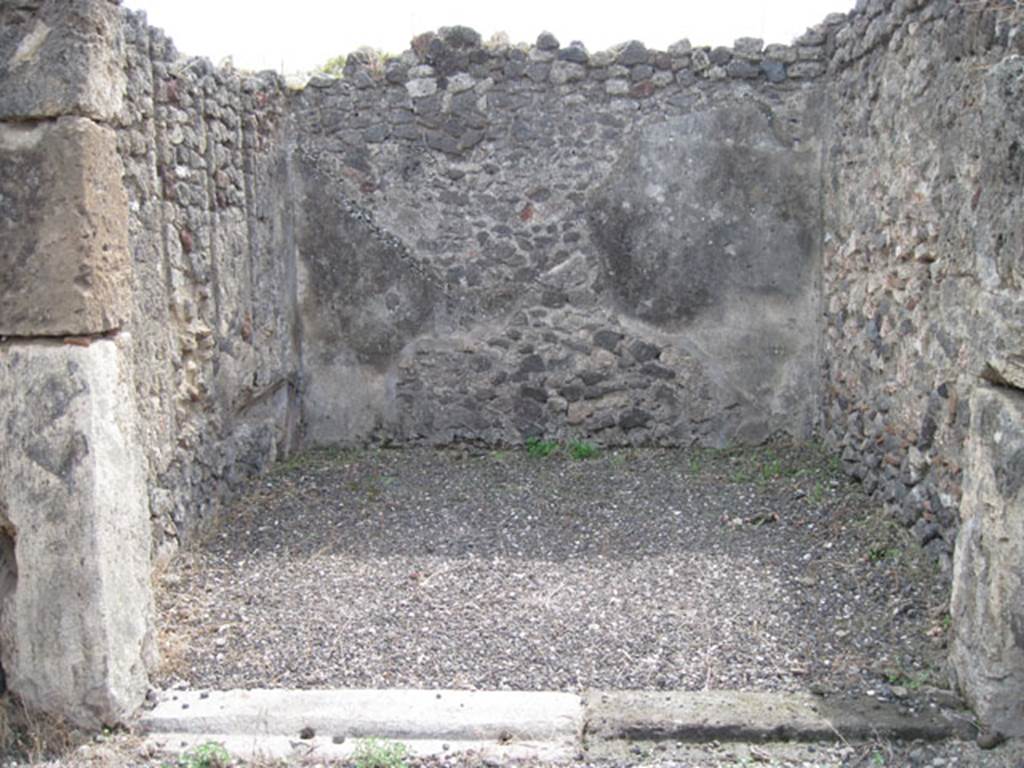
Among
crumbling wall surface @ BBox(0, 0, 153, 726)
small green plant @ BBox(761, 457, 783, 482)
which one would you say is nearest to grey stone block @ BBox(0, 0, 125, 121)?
crumbling wall surface @ BBox(0, 0, 153, 726)

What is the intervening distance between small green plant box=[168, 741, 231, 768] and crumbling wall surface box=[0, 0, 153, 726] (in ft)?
1.13

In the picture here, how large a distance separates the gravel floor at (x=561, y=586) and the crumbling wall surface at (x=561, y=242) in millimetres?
723

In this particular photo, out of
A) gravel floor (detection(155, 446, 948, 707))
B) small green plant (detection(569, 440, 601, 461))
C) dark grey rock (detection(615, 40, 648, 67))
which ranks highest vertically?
dark grey rock (detection(615, 40, 648, 67))

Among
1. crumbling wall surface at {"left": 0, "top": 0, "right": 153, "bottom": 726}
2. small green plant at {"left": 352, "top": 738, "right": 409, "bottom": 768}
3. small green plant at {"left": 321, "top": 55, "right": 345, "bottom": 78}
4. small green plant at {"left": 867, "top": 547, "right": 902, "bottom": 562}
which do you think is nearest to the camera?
small green plant at {"left": 352, "top": 738, "right": 409, "bottom": 768}

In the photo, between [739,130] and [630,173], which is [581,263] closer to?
[630,173]

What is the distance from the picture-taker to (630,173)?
6.64 meters

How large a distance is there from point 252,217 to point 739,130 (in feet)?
10.5

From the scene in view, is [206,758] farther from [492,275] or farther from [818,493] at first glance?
[492,275]

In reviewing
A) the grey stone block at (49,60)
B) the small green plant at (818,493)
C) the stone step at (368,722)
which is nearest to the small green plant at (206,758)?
the stone step at (368,722)

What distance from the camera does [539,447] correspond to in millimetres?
6863

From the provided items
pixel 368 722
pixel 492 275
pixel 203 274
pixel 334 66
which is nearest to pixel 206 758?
pixel 368 722

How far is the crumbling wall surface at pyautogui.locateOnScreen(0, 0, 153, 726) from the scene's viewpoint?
3266 millimetres

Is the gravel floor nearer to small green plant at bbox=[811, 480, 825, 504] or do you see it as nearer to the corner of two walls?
small green plant at bbox=[811, 480, 825, 504]

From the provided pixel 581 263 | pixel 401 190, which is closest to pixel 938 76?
pixel 581 263
